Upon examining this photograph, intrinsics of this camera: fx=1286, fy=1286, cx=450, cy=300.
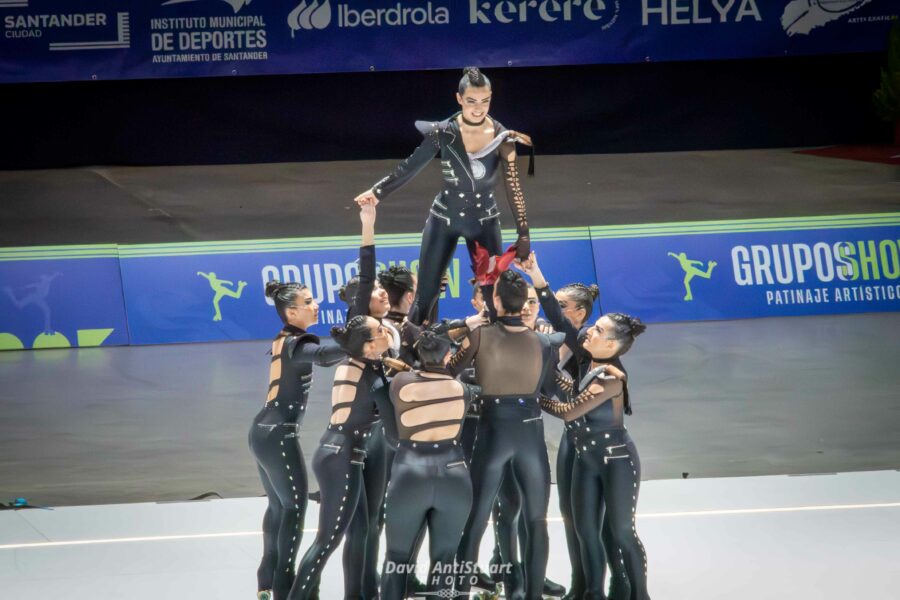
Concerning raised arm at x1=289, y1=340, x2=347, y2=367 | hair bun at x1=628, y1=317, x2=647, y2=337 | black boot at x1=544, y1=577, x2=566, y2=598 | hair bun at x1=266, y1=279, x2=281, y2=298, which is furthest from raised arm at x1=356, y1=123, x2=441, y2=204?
black boot at x1=544, y1=577, x2=566, y2=598

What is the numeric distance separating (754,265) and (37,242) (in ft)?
25.5

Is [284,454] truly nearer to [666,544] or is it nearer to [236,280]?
[666,544]

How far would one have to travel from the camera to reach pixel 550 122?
18.2m

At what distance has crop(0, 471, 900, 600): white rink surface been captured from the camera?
6293mm

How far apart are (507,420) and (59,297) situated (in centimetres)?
729

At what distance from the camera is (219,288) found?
12.0 m

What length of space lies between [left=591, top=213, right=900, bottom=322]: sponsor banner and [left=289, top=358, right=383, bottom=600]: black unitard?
685cm

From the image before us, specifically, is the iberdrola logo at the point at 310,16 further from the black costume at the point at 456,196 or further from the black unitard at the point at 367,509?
the black unitard at the point at 367,509

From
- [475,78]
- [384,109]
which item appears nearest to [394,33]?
[384,109]

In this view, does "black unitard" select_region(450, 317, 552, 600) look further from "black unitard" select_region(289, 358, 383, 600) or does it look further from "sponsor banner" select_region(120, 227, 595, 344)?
"sponsor banner" select_region(120, 227, 595, 344)

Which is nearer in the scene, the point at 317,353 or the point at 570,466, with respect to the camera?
the point at 317,353

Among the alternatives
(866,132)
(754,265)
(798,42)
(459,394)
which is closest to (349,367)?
(459,394)

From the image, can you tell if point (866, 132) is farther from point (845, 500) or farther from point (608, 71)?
point (845, 500)

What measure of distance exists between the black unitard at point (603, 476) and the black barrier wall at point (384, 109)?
1251 centimetres
